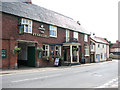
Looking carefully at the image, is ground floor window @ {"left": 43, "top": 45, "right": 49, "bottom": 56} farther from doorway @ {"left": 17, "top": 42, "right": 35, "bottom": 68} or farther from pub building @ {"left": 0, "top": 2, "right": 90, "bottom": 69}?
doorway @ {"left": 17, "top": 42, "right": 35, "bottom": 68}

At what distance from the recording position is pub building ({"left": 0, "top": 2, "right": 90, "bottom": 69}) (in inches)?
620

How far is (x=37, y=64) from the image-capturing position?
738 inches

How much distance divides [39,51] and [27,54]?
279 centimetres

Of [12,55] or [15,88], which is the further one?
[12,55]

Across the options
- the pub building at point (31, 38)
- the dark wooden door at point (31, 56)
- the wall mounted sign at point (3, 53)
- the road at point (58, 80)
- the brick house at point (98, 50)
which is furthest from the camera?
the brick house at point (98, 50)

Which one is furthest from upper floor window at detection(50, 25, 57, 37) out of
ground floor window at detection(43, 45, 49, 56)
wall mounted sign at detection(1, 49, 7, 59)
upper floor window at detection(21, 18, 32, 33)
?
wall mounted sign at detection(1, 49, 7, 59)

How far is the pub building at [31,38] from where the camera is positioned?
51.7ft

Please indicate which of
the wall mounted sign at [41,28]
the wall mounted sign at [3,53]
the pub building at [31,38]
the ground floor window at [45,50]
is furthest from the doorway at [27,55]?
the wall mounted sign at [3,53]

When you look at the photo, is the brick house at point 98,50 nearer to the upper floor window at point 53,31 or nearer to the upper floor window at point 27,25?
the upper floor window at point 53,31

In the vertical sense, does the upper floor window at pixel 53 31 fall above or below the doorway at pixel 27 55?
above

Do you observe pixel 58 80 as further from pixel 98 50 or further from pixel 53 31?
pixel 98 50

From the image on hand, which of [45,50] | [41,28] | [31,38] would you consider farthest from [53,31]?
[31,38]

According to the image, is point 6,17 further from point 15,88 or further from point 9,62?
point 15,88

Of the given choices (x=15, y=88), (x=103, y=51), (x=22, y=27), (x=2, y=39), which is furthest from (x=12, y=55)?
(x=103, y=51)
